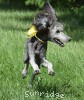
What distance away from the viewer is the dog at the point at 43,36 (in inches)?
167

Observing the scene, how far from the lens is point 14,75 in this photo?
5.76 metres

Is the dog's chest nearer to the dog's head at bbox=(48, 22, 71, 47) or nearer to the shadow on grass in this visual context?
the dog's head at bbox=(48, 22, 71, 47)

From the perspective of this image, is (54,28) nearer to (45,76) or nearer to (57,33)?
(57,33)

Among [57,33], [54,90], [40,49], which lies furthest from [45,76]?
[57,33]

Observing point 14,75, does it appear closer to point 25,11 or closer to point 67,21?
point 67,21

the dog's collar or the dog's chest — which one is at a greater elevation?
the dog's collar

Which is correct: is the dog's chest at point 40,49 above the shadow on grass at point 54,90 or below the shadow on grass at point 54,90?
above

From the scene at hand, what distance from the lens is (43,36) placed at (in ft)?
14.3

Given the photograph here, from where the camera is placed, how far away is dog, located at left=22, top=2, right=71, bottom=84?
13.9 feet

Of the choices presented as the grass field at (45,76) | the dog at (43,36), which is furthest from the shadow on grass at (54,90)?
the dog at (43,36)

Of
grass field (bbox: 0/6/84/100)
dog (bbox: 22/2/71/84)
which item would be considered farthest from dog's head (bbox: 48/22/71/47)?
grass field (bbox: 0/6/84/100)

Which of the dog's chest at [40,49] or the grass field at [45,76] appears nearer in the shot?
the dog's chest at [40,49]

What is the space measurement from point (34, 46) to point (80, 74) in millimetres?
1804

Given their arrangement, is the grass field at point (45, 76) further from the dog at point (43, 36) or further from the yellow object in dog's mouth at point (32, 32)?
the yellow object in dog's mouth at point (32, 32)
